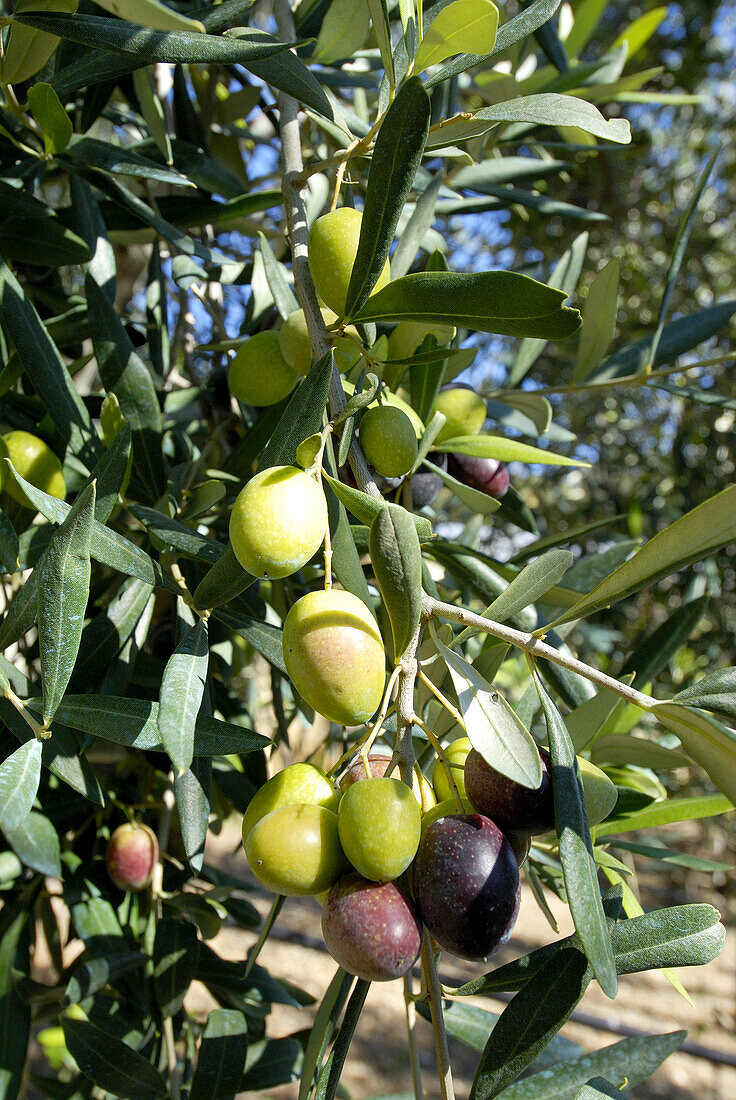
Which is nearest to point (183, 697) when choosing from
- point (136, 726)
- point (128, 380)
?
point (136, 726)

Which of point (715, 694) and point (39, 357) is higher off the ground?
point (39, 357)

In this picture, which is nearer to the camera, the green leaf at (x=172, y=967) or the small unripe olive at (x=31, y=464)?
the small unripe olive at (x=31, y=464)

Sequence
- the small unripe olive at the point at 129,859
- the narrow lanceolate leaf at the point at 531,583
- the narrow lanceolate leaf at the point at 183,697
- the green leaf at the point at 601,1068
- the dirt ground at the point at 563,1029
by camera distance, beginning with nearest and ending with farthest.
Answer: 1. the narrow lanceolate leaf at the point at 183,697
2. the narrow lanceolate leaf at the point at 531,583
3. the green leaf at the point at 601,1068
4. the small unripe olive at the point at 129,859
5. the dirt ground at the point at 563,1029

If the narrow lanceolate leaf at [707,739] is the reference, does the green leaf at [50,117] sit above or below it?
above

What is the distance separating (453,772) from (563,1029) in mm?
3410

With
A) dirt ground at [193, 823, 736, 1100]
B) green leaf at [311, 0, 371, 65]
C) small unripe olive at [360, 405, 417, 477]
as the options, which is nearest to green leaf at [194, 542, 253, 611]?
small unripe olive at [360, 405, 417, 477]

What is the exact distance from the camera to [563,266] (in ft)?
3.92

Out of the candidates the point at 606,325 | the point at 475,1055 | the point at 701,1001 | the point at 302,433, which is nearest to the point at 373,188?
the point at 302,433

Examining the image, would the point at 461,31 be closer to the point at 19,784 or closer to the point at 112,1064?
the point at 19,784

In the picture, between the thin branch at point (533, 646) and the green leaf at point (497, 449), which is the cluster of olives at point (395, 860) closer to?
the thin branch at point (533, 646)

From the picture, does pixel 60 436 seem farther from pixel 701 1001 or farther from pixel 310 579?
pixel 701 1001

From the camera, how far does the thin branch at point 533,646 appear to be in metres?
0.53

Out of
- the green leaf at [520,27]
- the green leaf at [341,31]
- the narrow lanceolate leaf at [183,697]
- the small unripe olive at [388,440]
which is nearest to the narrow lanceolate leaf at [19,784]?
the narrow lanceolate leaf at [183,697]

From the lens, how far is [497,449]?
0.84 meters
